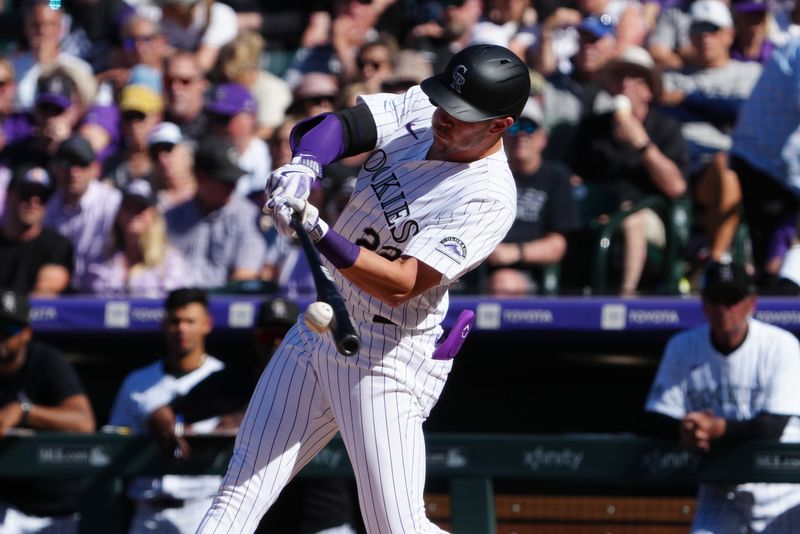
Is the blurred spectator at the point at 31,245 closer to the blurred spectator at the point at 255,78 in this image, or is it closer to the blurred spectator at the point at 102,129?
the blurred spectator at the point at 102,129

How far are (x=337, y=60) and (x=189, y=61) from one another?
2.78 feet

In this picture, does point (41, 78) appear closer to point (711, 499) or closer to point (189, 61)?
point (189, 61)

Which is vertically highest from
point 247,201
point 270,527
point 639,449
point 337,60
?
point 337,60

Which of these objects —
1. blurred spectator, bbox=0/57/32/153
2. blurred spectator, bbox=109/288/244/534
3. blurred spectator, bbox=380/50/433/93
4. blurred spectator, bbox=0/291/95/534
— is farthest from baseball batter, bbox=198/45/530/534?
blurred spectator, bbox=0/57/32/153

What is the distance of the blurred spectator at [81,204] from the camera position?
638 centimetres

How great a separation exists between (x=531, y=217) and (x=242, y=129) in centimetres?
173

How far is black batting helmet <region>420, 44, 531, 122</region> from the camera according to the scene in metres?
3.35

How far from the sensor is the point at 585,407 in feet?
19.5

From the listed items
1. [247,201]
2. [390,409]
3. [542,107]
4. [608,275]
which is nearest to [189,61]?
[247,201]

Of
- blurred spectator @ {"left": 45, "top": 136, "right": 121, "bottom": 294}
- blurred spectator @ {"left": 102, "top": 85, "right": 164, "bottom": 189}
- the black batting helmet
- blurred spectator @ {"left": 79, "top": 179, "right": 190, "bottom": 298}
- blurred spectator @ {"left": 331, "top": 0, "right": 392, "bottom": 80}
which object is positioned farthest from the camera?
blurred spectator @ {"left": 331, "top": 0, "right": 392, "bottom": 80}

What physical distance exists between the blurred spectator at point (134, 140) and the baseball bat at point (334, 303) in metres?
3.91

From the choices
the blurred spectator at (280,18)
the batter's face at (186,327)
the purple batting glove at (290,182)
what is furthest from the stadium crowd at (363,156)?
the purple batting glove at (290,182)

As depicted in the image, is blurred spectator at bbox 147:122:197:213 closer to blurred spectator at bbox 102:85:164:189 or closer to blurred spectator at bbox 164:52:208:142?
blurred spectator at bbox 102:85:164:189

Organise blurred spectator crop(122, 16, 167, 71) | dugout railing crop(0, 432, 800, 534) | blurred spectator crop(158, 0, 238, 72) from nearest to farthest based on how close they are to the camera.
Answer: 1. dugout railing crop(0, 432, 800, 534)
2. blurred spectator crop(122, 16, 167, 71)
3. blurred spectator crop(158, 0, 238, 72)
